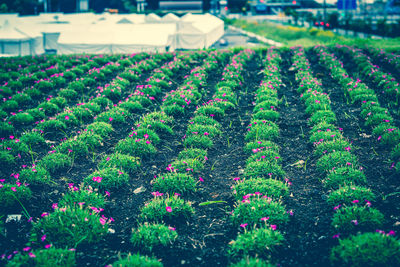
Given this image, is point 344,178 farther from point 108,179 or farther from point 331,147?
point 108,179

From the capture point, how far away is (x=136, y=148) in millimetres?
6621

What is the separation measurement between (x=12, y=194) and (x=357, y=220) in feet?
14.9

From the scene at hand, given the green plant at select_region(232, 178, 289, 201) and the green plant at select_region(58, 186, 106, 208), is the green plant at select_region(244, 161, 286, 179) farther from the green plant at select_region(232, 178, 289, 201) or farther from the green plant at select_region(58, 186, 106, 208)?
the green plant at select_region(58, 186, 106, 208)

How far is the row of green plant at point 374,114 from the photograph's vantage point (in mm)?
6414

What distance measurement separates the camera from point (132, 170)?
241 inches

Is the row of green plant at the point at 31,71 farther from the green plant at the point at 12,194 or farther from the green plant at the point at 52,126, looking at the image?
the green plant at the point at 12,194

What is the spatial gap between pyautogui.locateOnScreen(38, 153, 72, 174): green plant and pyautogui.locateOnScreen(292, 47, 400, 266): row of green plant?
4287 millimetres

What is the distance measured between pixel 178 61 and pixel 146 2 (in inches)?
3002

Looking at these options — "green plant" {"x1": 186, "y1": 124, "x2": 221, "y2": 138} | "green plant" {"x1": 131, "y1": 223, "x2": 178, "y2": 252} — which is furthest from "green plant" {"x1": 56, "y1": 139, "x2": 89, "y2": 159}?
"green plant" {"x1": 131, "y1": 223, "x2": 178, "y2": 252}

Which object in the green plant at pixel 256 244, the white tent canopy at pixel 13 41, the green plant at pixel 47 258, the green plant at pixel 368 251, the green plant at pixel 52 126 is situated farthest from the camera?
the white tent canopy at pixel 13 41

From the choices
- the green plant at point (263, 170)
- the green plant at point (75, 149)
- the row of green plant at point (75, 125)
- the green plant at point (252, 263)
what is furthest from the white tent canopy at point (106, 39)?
the green plant at point (252, 263)

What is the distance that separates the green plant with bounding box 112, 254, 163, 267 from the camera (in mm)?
3629

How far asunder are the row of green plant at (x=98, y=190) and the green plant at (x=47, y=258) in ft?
0.14

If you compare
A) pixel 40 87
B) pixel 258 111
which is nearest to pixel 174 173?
pixel 258 111
